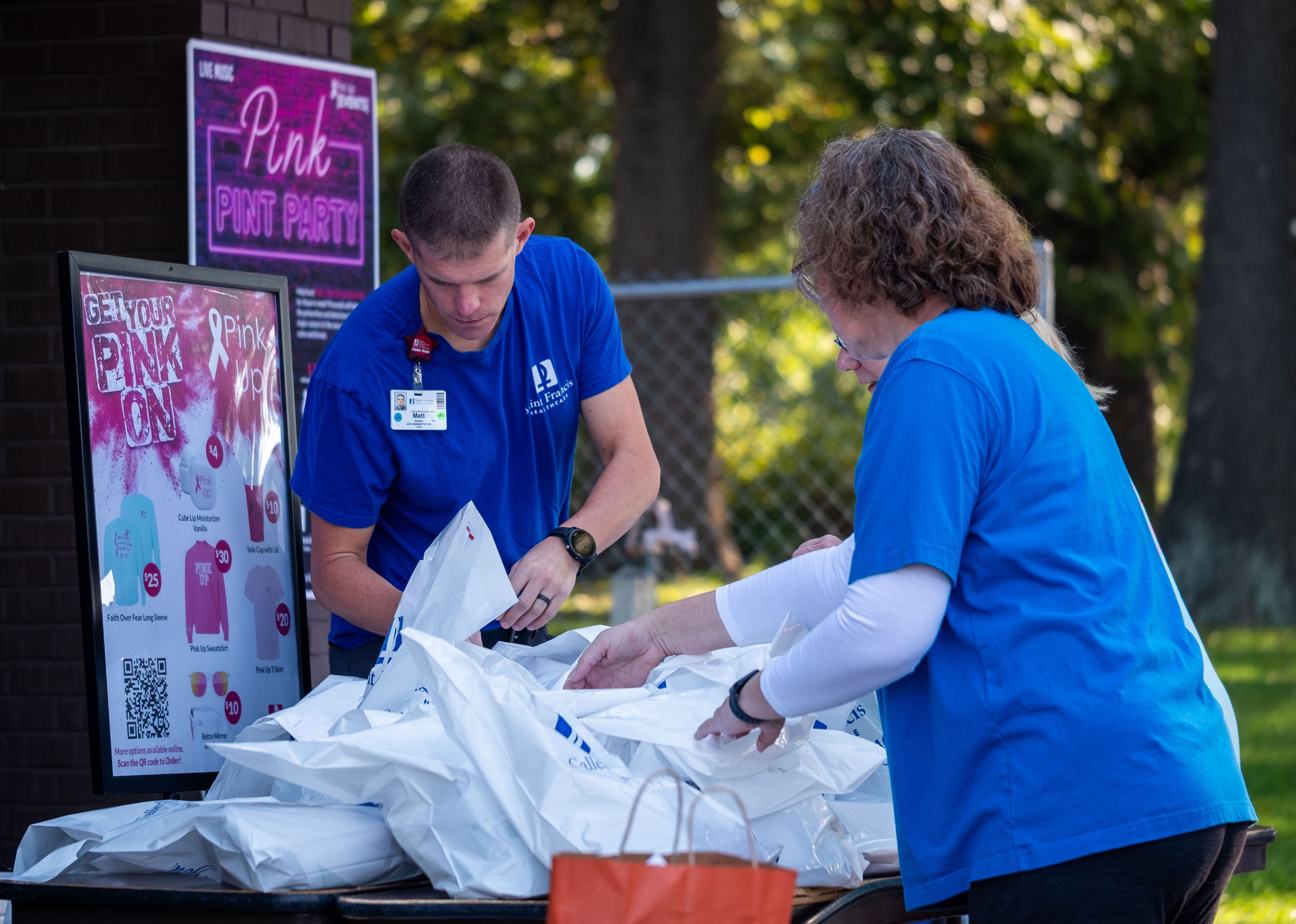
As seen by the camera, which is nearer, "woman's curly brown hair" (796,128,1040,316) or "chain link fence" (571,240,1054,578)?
"woman's curly brown hair" (796,128,1040,316)

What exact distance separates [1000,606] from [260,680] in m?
1.78

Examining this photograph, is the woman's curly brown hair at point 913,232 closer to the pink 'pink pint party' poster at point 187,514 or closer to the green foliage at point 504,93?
the pink 'pink pint party' poster at point 187,514

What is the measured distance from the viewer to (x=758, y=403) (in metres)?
9.20

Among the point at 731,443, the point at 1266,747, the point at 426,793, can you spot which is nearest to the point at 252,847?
the point at 426,793

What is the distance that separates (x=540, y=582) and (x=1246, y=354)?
309 inches

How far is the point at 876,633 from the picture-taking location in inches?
67.4

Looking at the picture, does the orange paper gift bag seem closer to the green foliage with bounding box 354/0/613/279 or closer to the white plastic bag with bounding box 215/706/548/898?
the white plastic bag with bounding box 215/706/548/898

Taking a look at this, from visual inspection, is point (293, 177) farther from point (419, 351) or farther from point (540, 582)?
point (540, 582)

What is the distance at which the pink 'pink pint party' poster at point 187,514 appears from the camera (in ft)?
8.83

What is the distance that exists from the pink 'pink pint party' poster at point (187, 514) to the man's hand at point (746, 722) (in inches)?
47.3

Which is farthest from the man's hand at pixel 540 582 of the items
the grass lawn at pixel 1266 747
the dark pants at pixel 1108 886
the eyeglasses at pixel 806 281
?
the grass lawn at pixel 1266 747

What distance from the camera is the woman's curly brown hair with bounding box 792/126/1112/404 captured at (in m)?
1.82

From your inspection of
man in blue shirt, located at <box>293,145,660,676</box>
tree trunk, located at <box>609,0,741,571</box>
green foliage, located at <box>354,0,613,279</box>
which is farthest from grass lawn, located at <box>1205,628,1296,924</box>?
green foliage, located at <box>354,0,613,279</box>

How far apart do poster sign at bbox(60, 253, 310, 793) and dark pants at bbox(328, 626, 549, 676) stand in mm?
115
